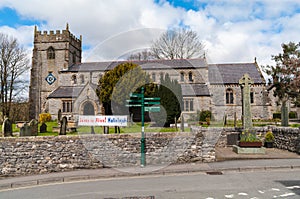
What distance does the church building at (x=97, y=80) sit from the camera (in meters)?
38.1

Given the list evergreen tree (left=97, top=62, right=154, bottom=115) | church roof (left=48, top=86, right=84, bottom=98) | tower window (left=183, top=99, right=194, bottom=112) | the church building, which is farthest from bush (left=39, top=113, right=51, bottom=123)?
tower window (left=183, top=99, right=194, bottom=112)

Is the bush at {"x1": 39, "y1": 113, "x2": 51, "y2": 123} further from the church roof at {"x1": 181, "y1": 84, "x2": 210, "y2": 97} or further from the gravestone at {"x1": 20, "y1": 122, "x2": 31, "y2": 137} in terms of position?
the gravestone at {"x1": 20, "y1": 122, "x2": 31, "y2": 137}

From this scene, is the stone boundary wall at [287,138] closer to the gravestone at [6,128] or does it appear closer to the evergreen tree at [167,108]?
the evergreen tree at [167,108]

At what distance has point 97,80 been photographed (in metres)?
43.8

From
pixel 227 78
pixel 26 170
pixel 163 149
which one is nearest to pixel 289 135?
pixel 163 149

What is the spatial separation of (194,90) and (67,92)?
2028 centimetres

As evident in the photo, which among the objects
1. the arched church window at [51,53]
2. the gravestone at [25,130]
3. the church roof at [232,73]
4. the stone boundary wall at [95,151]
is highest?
the arched church window at [51,53]

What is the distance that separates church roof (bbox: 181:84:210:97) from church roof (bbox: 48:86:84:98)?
16.0m

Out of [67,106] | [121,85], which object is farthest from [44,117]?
[121,85]

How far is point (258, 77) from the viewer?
135 ft

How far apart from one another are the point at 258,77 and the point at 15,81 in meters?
36.2

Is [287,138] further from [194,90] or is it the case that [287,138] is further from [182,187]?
[194,90]

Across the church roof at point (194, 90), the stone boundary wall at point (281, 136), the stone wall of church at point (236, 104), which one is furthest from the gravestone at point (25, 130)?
the stone wall of church at point (236, 104)

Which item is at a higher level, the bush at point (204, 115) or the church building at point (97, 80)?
the church building at point (97, 80)
